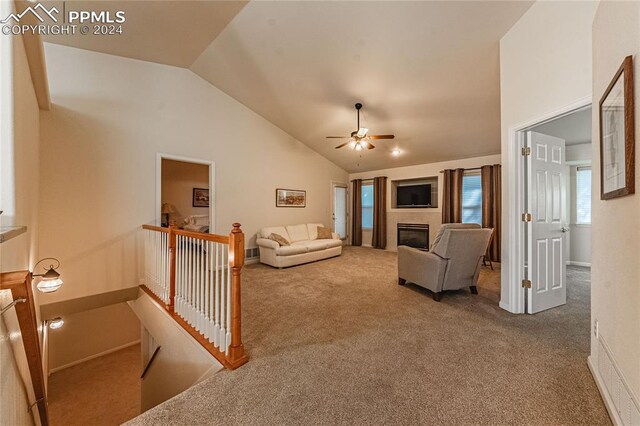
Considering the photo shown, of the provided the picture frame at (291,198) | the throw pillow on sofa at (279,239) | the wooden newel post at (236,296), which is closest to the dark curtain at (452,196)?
the picture frame at (291,198)

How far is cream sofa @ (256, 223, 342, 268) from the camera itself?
483 centimetres

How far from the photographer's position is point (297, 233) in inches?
230

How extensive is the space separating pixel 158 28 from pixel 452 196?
19.5 feet

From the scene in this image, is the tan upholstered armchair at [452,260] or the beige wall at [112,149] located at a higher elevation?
the beige wall at [112,149]

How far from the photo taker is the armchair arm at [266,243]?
15.9 feet

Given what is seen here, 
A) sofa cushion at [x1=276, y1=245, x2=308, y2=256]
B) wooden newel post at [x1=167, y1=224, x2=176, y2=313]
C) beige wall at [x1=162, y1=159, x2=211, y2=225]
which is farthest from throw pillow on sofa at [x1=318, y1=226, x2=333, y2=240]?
wooden newel post at [x1=167, y1=224, x2=176, y2=313]

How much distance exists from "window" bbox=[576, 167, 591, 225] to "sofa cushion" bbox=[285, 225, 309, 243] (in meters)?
5.53

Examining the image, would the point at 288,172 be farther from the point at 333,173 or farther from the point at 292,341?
the point at 292,341

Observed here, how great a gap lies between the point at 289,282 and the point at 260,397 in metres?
2.40

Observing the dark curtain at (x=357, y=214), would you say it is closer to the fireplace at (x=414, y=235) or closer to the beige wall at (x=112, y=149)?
the fireplace at (x=414, y=235)

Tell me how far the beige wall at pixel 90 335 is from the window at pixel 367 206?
19.5 ft

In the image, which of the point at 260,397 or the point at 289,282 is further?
the point at 289,282

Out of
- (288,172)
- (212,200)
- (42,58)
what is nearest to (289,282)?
(212,200)

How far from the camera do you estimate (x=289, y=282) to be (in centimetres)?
391
